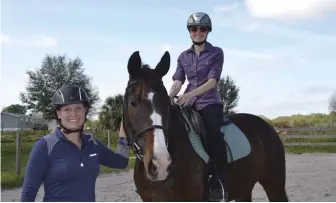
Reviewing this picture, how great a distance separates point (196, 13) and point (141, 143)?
184 centimetres

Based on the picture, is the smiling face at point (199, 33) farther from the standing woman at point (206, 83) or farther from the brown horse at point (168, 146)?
the brown horse at point (168, 146)

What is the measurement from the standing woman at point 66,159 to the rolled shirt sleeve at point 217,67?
5.84 feet

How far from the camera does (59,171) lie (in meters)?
3.12

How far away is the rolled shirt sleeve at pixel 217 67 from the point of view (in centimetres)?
484

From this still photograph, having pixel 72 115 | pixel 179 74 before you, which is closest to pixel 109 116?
pixel 179 74

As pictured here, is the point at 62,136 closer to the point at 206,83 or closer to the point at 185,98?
the point at 185,98

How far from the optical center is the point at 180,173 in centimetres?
438

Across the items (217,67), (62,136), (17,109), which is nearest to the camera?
(62,136)

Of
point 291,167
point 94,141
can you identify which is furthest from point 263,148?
point 291,167

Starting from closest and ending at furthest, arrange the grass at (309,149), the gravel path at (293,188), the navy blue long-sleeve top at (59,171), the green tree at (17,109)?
1. the navy blue long-sleeve top at (59,171)
2. the gravel path at (293,188)
3. the grass at (309,149)
4. the green tree at (17,109)

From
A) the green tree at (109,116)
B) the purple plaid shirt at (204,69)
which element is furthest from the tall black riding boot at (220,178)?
the green tree at (109,116)

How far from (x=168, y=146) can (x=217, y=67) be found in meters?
1.09

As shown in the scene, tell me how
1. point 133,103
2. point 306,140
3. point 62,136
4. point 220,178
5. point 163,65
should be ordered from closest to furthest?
point 62,136
point 133,103
point 163,65
point 220,178
point 306,140

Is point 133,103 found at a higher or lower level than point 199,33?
lower
